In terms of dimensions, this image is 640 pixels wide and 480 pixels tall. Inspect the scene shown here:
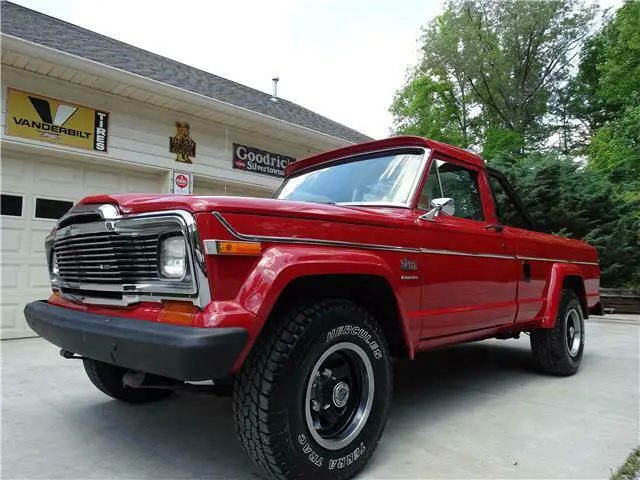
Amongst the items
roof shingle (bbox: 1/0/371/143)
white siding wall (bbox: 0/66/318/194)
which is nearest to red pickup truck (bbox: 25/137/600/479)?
white siding wall (bbox: 0/66/318/194)

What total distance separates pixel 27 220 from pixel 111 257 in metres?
4.80

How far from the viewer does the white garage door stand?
573 centimetres

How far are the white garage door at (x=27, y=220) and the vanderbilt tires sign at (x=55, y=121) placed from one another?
0.37 m

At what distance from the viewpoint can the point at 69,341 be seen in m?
2.15

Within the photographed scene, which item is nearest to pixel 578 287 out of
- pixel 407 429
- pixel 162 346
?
pixel 407 429

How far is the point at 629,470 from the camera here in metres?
2.19

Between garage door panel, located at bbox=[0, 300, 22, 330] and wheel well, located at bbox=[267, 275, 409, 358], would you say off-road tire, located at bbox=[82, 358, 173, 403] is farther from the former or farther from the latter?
garage door panel, located at bbox=[0, 300, 22, 330]

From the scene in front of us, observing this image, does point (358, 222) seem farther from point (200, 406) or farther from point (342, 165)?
point (200, 406)

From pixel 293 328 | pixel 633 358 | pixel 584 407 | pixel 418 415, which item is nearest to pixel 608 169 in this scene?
pixel 633 358

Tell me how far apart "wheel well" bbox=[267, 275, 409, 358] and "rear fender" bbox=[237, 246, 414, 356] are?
0.12 m

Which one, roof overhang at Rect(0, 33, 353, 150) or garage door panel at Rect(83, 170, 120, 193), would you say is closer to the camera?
roof overhang at Rect(0, 33, 353, 150)

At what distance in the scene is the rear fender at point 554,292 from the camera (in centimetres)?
401

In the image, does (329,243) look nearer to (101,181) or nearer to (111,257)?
(111,257)

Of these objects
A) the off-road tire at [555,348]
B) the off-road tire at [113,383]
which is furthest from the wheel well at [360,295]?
the off-road tire at [555,348]
